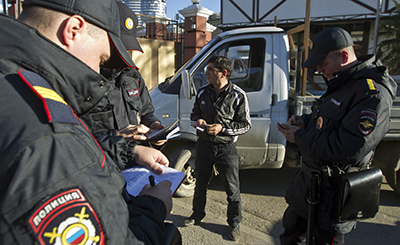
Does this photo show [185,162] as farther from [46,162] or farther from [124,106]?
[46,162]

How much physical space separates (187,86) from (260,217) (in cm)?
191

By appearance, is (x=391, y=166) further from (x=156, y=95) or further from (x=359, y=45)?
(x=359, y=45)

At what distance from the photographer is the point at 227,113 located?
3018mm

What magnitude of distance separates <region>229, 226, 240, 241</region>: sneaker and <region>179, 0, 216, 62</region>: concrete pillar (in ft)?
24.6

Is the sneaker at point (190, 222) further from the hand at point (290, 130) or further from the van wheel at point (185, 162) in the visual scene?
the hand at point (290, 130)

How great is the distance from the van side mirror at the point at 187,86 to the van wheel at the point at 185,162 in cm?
69

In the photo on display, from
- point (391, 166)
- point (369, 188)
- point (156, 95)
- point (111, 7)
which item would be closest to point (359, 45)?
point (391, 166)

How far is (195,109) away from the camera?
3.20 metres

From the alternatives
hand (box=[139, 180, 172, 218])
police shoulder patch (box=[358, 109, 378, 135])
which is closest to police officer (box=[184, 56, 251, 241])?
police shoulder patch (box=[358, 109, 378, 135])

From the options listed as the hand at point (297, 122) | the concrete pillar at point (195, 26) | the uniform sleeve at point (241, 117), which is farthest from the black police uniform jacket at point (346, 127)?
the concrete pillar at point (195, 26)

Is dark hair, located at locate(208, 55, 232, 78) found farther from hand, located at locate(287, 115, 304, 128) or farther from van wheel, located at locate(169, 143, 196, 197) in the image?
van wheel, located at locate(169, 143, 196, 197)

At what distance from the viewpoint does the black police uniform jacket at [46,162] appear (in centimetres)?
61

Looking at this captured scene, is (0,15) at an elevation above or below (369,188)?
above

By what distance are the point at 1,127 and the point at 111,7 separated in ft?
2.13
